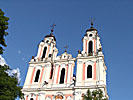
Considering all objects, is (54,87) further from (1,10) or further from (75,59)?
(1,10)

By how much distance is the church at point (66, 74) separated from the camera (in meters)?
24.2

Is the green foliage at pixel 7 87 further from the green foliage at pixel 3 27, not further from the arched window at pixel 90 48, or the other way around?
the arched window at pixel 90 48

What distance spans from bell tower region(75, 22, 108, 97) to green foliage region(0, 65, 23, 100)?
12.2m

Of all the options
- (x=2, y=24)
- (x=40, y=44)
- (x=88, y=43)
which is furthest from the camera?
(x=40, y=44)

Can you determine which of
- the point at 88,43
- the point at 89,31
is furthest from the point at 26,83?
the point at 89,31

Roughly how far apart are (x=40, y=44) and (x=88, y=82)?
479 inches

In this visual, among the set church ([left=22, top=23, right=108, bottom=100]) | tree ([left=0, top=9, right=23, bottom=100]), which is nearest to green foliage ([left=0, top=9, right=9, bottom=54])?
tree ([left=0, top=9, right=23, bottom=100])

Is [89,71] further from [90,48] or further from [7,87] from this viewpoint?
[7,87]

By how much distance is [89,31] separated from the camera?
102 feet

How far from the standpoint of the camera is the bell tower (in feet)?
78.4

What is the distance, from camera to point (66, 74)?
2623cm

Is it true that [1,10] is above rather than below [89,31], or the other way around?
below

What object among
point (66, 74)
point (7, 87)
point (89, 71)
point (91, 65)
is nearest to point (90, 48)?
point (91, 65)

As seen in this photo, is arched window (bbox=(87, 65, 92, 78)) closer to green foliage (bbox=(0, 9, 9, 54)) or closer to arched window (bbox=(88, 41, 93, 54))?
arched window (bbox=(88, 41, 93, 54))
